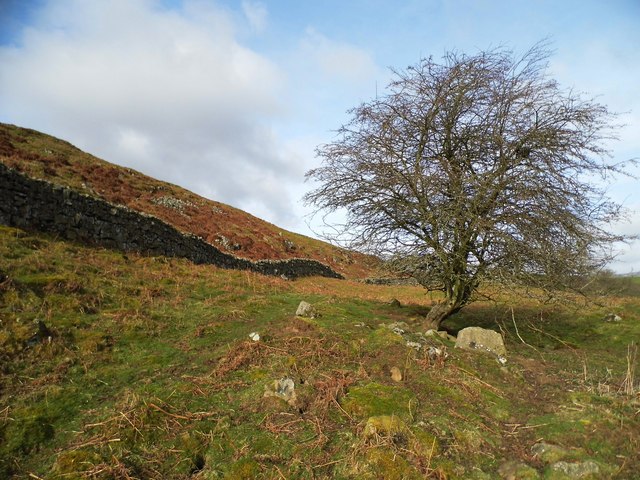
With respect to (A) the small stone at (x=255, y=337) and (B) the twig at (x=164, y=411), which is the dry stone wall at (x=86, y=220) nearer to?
(A) the small stone at (x=255, y=337)

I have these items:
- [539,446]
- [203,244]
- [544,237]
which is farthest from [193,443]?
[203,244]

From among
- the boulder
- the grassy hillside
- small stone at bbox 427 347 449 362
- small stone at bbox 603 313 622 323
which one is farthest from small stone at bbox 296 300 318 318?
small stone at bbox 603 313 622 323

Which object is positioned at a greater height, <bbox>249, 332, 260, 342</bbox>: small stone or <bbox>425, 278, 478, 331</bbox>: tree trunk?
<bbox>425, 278, 478, 331</bbox>: tree trunk

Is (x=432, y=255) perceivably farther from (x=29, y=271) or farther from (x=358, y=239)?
(x=29, y=271)

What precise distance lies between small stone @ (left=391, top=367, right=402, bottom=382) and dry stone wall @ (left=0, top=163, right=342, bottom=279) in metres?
14.5

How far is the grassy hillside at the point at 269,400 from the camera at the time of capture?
454 cm

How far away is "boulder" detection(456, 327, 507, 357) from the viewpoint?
28.2ft

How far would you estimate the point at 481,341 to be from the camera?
876 centimetres

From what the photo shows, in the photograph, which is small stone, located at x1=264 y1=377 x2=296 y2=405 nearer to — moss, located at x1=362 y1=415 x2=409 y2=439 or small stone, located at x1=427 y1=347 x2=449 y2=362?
moss, located at x1=362 y1=415 x2=409 y2=439

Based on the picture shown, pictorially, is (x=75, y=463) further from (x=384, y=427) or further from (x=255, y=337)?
(x=255, y=337)

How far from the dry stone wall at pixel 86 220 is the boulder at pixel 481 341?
15292mm

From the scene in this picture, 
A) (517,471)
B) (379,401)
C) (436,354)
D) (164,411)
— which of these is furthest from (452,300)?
(164,411)

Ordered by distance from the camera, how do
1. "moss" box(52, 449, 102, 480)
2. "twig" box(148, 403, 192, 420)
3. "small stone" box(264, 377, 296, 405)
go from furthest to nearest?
"small stone" box(264, 377, 296, 405), "twig" box(148, 403, 192, 420), "moss" box(52, 449, 102, 480)

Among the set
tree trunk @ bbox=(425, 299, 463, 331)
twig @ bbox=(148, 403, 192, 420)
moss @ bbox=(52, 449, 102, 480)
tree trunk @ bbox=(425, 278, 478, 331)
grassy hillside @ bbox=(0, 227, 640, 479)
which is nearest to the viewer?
moss @ bbox=(52, 449, 102, 480)
